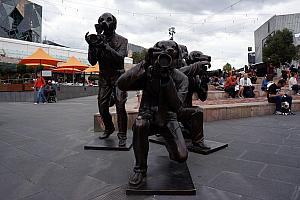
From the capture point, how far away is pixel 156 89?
2.56 meters

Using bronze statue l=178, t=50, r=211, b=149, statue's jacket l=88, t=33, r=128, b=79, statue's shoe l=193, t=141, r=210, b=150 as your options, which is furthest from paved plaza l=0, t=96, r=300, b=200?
statue's jacket l=88, t=33, r=128, b=79

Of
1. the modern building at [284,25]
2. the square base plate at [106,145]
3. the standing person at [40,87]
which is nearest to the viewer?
the square base plate at [106,145]

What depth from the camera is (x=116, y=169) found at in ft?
10.3

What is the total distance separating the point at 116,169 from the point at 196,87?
1647 mm

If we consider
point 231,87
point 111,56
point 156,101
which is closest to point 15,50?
point 231,87

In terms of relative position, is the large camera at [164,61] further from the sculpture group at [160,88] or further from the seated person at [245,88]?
the seated person at [245,88]

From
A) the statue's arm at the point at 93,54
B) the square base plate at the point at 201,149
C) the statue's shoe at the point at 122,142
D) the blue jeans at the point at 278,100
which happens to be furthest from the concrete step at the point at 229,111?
the statue's arm at the point at 93,54

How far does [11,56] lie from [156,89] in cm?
3600

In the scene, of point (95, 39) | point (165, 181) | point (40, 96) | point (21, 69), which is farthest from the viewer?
point (21, 69)

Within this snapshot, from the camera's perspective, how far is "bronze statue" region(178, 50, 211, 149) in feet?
11.1

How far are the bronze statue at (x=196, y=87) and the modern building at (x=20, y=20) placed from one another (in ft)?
200

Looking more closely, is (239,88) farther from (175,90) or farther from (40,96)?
(175,90)

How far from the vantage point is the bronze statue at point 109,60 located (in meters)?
3.75

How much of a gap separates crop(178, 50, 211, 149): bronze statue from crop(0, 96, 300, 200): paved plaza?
1.20ft
